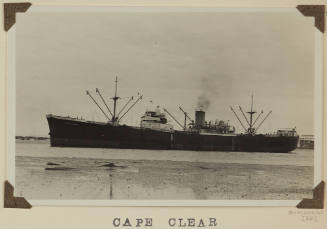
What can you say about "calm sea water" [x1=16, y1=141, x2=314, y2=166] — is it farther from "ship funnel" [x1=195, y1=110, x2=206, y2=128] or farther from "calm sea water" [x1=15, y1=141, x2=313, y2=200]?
"ship funnel" [x1=195, y1=110, x2=206, y2=128]

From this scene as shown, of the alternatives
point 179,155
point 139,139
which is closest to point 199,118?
point 179,155

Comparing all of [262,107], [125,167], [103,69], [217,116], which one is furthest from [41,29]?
[262,107]

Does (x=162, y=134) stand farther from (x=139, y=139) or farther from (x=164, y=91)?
(x=164, y=91)

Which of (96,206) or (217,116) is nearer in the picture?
(96,206)

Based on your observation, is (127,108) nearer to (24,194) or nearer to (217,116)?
(217,116)

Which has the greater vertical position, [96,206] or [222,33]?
[222,33]

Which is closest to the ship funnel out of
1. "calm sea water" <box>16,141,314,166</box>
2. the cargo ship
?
the cargo ship

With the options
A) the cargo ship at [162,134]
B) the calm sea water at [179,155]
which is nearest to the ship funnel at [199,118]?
the cargo ship at [162,134]
